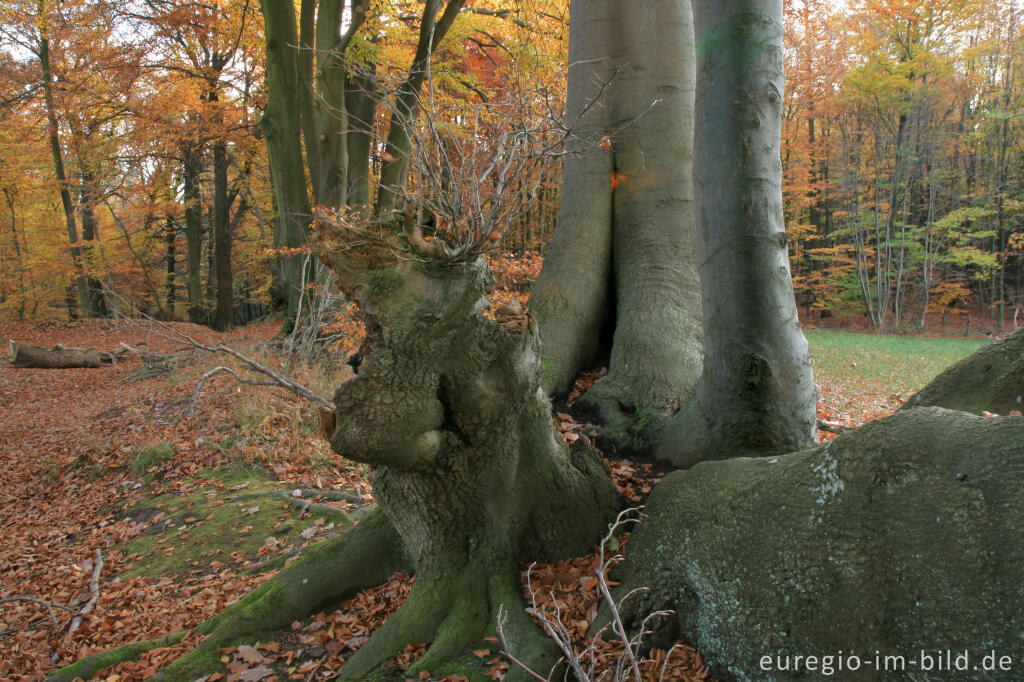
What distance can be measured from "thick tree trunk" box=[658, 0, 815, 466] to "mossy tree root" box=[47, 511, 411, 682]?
87.2 inches

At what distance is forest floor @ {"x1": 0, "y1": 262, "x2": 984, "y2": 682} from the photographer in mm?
3279

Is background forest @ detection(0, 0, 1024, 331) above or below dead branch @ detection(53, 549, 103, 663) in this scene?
above

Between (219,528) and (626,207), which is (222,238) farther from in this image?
(626,207)

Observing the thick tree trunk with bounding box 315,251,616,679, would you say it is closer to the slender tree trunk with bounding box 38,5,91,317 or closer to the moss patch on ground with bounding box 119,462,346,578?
the moss patch on ground with bounding box 119,462,346,578

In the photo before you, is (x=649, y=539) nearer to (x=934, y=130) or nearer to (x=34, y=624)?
(x=34, y=624)

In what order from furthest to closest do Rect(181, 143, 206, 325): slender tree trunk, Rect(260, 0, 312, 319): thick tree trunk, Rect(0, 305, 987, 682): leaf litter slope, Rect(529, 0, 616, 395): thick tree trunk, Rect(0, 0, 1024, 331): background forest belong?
Rect(181, 143, 206, 325): slender tree trunk, Rect(0, 0, 1024, 331): background forest, Rect(260, 0, 312, 319): thick tree trunk, Rect(529, 0, 616, 395): thick tree trunk, Rect(0, 305, 987, 682): leaf litter slope

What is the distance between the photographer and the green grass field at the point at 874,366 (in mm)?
9000

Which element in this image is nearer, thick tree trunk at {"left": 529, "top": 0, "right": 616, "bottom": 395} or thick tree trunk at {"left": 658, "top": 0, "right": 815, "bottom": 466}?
thick tree trunk at {"left": 658, "top": 0, "right": 815, "bottom": 466}

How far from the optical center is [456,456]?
2.97 metres

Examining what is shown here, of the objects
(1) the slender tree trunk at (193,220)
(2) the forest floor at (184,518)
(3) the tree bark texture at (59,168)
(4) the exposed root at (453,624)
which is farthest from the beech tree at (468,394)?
(1) the slender tree trunk at (193,220)

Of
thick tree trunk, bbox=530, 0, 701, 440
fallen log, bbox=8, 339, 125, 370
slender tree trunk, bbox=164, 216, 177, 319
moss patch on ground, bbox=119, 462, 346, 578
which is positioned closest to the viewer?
moss patch on ground, bbox=119, 462, 346, 578

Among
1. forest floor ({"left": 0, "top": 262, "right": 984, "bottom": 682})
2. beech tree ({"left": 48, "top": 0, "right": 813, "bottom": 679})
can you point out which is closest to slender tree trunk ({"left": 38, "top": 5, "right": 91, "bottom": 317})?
forest floor ({"left": 0, "top": 262, "right": 984, "bottom": 682})

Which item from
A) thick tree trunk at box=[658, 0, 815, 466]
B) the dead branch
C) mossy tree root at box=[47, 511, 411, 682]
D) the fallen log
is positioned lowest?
the dead branch

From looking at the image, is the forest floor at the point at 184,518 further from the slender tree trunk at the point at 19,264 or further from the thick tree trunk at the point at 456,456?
the slender tree trunk at the point at 19,264
